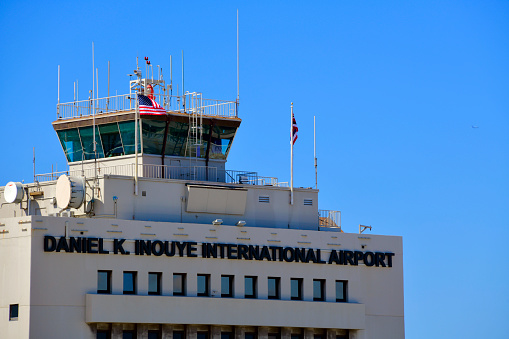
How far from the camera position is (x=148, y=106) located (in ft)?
211

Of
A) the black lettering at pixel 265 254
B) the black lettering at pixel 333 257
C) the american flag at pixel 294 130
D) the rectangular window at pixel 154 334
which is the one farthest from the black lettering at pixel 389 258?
the rectangular window at pixel 154 334

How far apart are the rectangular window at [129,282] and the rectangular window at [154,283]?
850 mm

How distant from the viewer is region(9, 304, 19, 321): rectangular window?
57094 millimetres

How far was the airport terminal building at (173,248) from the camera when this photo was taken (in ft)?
189

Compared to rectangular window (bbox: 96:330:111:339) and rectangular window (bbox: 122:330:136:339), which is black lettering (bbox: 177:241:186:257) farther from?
rectangular window (bbox: 96:330:111:339)

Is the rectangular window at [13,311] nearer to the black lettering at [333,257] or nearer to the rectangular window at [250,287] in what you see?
the rectangular window at [250,287]

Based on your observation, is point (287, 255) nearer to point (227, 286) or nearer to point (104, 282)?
point (227, 286)

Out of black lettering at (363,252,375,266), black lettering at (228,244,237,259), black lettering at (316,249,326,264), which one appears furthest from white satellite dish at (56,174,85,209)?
black lettering at (363,252,375,266)

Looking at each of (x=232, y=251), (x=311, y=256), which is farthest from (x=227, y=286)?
(x=311, y=256)

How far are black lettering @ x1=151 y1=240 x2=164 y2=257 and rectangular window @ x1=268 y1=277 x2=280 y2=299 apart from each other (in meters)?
6.49

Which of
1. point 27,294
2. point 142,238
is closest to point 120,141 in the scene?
point 142,238

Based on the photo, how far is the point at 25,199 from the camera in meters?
64.7

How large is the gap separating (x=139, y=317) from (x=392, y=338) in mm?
15259

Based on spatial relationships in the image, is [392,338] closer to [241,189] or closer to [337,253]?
[337,253]
